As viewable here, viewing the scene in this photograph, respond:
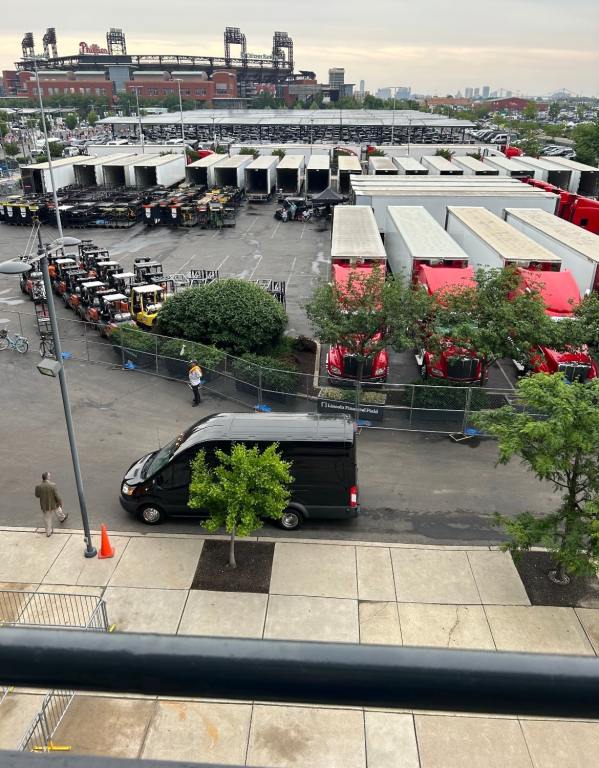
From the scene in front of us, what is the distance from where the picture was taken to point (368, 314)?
17.8 meters

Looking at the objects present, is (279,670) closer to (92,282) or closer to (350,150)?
(92,282)

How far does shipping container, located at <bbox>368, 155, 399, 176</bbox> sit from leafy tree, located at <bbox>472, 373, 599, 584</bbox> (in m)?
46.0

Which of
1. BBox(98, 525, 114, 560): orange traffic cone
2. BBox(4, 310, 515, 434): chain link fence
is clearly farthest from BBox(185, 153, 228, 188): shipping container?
BBox(98, 525, 114, 560): orange traffic cone

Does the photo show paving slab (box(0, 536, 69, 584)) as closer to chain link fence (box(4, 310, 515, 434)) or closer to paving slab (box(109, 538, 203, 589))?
paving slab (box(109, 538, 203, 589))

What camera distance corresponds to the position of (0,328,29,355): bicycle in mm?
23172

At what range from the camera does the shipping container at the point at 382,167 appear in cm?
5347

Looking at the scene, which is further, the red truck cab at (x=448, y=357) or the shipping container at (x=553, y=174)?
the shipping container at (x=553, y=174)

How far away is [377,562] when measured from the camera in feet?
39.0

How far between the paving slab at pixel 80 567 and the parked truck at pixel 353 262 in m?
8.26

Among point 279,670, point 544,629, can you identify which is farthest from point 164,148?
point 279,670

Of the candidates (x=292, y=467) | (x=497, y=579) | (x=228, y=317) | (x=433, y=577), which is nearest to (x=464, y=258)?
(x=228, y=317)

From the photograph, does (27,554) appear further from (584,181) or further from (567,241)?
(584,181)

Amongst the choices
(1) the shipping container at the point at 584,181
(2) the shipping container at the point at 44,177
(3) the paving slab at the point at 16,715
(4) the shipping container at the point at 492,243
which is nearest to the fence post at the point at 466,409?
(4) the shipping container at the point at 492,243

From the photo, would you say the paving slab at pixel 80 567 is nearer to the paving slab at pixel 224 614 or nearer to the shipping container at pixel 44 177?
the paving slab at pixel 224 614
